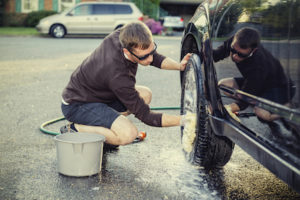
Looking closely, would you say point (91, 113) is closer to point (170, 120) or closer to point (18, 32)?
point (170, 120)

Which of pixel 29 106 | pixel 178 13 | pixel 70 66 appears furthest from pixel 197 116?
pixel 178 13

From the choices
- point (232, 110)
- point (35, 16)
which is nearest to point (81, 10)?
point (35, 16)

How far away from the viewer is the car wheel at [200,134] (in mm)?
2887

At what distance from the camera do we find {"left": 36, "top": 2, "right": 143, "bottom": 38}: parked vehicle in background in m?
17.9

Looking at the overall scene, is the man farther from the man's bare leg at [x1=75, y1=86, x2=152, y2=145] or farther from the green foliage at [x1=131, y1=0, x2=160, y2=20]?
the green foliage at [x1=131, y1=0, x2=160, y2=20]

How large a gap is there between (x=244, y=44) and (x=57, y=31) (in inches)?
645

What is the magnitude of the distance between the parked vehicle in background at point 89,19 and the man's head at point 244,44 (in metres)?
15.8

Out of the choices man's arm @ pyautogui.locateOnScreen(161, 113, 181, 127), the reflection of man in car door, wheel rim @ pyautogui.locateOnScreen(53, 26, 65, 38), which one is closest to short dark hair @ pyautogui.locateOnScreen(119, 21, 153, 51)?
Answer: man's arm @ pyautogui.locateOnScreen(161, 113, 181, 127)

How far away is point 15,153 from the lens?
3670 mm

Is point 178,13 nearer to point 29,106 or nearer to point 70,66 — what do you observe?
point 70,66

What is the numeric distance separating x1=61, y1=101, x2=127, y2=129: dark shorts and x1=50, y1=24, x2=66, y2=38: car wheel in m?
14.8

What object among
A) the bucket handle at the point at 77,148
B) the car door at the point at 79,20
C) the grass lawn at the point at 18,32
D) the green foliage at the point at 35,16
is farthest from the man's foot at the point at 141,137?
the green foliage at the point at 35,16

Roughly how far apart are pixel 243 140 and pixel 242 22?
0.63 m

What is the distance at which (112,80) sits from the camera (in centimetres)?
322
